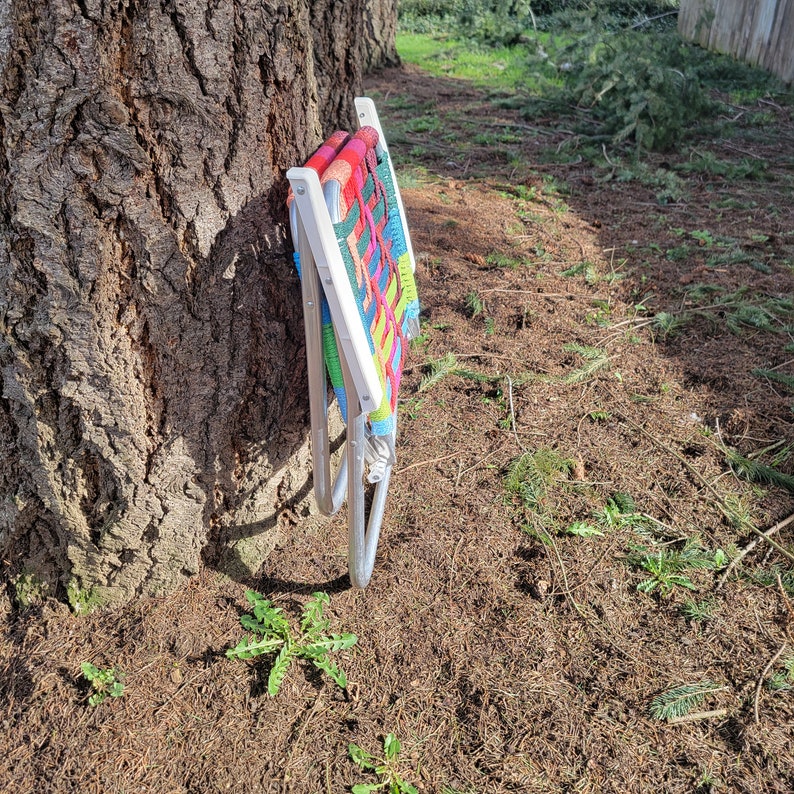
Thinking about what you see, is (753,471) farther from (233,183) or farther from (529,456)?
(233,183)

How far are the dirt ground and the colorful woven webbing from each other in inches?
23.6

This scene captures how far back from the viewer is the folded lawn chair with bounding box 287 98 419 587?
1.40m

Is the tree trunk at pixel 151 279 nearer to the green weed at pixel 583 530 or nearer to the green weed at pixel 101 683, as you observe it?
the green weed at pixel 101 683

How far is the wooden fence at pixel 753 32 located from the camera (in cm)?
818

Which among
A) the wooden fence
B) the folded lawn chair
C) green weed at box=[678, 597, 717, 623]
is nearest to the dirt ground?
green weed at box=[678, 597, 717, 623]

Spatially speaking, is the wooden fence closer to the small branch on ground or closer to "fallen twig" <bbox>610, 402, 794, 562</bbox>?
"fallen twig" <bbox>610, 402, 794, 562</bbox>

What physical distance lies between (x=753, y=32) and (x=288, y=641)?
398 inches

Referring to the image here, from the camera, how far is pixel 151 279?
1.58 m

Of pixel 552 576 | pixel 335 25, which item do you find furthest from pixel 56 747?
pixel 335 25

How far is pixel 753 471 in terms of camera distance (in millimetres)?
2424

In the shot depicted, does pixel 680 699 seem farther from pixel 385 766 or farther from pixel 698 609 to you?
pixel 385 766

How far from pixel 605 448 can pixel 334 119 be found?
1421 mm

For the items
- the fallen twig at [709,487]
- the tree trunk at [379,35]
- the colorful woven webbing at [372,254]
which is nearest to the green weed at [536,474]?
the fallen twig at [709,487]

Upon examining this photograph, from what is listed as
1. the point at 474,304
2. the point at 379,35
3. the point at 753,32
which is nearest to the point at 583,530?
the point at 474,304
